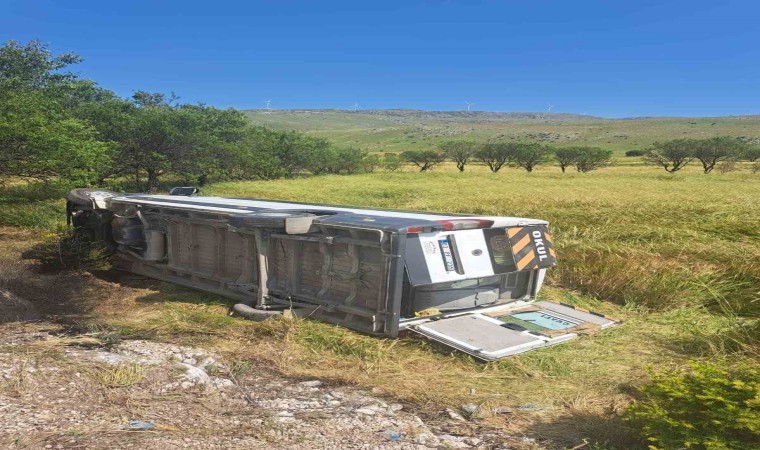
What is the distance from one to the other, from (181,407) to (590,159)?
52.7m

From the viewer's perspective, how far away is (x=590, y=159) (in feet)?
170

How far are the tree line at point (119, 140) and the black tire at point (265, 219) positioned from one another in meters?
8.17

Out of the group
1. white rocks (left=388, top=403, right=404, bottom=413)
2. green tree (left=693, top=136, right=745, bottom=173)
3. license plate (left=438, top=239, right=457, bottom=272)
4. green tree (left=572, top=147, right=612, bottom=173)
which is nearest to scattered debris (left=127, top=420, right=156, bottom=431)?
white rocks (left=388, top=403, right=404, bottom=413)

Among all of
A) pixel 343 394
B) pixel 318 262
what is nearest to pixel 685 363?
pixel 343 394

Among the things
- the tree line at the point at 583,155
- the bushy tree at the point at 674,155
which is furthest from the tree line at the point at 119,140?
the bushy tree at the point at 674,155

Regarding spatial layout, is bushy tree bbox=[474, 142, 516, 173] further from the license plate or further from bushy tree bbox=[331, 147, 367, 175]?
the license plate

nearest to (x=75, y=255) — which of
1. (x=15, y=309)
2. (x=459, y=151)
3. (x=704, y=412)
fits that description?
(x=15, y=309)

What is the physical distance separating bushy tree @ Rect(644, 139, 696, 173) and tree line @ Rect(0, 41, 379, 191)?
26700mm

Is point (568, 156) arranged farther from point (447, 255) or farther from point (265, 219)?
point (265, 219)

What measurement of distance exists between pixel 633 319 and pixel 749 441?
13.0ft

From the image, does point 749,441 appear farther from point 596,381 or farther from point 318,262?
point 318,262

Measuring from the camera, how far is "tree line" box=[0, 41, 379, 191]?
43.0ft

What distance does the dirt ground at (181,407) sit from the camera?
3.53m

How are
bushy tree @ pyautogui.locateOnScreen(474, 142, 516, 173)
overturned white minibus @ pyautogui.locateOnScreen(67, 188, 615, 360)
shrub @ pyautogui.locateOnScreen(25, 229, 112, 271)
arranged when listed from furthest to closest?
bushy tree @ pyautogui.locateOnScreen(474, 142, 516, 173), shrub @ pyautogui.locateOnScreen(25, 229, 112, 271), overturned white minibus @ pyautogui.locateOnScreen(67, 188, 615, 360)
